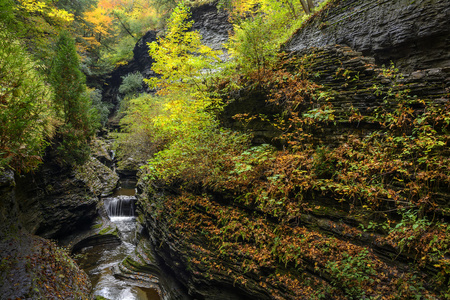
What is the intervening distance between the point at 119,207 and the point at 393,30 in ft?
53.8

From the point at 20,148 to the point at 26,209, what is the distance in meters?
3.88

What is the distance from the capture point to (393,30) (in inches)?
218

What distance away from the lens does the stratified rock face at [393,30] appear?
192 inches

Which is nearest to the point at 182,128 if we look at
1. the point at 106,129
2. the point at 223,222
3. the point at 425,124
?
the point at 223,222

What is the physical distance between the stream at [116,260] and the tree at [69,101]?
184 inches

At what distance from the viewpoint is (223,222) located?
6141mm

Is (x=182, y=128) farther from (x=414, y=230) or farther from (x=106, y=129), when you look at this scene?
(x=106, y=129)

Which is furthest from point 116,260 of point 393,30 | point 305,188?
point 393,30

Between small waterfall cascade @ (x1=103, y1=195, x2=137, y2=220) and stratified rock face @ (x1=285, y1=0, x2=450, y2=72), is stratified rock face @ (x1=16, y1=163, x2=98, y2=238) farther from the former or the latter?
stratified rock face @ (x1=285, y1=0, x2=450, y2=72)

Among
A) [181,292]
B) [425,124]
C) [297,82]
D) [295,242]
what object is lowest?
[181,292]

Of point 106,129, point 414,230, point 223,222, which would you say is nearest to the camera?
point 414,230

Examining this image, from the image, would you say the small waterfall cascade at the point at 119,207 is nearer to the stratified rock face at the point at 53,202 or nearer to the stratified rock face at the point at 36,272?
the stratified rock face at the point at 53,202

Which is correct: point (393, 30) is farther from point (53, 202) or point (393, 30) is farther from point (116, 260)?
point (53, 202)

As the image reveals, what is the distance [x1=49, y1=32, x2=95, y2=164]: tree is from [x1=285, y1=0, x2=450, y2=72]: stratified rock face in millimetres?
11471
